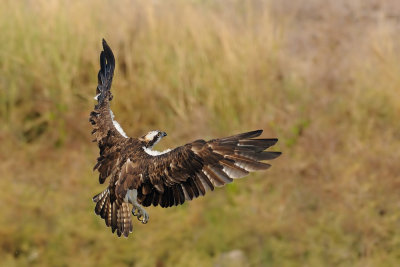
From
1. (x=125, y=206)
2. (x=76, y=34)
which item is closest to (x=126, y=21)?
(x=76, y=34)

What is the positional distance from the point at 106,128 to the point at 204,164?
72cm

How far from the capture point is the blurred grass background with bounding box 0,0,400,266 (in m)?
8.65

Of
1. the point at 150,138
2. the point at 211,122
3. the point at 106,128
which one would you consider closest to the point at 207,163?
the point at 150,138

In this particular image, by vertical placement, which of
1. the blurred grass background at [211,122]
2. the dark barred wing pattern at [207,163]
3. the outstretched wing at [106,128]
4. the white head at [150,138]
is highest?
the blurred grass background at [211,122]

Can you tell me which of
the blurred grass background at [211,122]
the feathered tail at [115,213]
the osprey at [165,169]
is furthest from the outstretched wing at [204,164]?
the blurred grass background at [211,122]

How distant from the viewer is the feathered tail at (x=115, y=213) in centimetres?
497

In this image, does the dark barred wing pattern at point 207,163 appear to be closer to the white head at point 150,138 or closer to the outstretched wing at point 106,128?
the white head at point 150,138

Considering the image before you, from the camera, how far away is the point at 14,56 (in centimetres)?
1034

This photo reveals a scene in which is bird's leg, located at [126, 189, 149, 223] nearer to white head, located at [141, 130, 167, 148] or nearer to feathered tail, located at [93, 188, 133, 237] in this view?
feathered tail, located at [93, 188, 133, 237]

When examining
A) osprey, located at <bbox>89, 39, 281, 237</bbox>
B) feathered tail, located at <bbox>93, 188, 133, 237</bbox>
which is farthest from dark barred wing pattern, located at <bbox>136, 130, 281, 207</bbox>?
feathered tail, located at <bbox>93, 188, 133, 237</bbox>

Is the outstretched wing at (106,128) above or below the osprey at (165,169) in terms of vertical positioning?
above

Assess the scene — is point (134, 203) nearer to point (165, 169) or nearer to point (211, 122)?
point (165, 169)

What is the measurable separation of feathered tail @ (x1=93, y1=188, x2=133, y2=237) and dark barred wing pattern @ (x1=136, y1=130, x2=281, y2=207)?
155 millimetres

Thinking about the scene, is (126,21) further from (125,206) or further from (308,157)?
(125,206)
